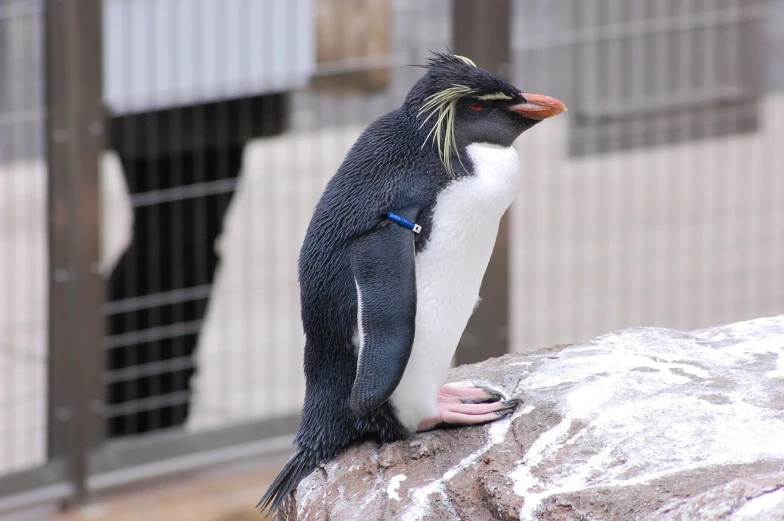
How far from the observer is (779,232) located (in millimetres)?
3572

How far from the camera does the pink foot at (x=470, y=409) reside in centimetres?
143

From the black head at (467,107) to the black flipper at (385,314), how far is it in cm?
12

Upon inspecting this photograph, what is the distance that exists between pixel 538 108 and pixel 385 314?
290 millimetres

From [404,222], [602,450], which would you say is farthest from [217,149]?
[602,450]

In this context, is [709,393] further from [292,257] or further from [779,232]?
[779,232]

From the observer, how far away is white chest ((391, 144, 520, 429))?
1334mm

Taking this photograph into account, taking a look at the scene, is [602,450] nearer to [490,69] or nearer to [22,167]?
[490,69]

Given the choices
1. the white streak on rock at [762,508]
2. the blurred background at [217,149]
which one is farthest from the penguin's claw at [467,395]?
the blurred background at [217,149]

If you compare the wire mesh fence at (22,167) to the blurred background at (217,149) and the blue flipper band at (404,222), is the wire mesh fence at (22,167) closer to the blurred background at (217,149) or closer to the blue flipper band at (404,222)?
the blurred background at (217,149)

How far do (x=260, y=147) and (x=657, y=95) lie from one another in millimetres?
992

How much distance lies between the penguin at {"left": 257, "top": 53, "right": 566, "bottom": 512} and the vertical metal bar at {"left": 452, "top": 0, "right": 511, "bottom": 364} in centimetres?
149

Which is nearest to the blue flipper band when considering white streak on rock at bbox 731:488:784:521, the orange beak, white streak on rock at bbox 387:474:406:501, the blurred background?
the orange beak

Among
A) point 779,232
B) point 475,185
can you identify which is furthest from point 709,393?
point 779,232

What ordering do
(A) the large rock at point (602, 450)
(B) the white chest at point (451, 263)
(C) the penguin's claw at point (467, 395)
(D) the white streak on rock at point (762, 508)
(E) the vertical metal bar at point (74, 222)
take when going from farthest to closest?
1. (E) the vertical metal bar at point (74, 222)
2. (C) the penguin's claw at point (467, 395)
3. (B) the white chest at point (451, 263)
4. (A) the large rock at point (602, 450)
5. (D) the white streak on rock at point (762, 508)
